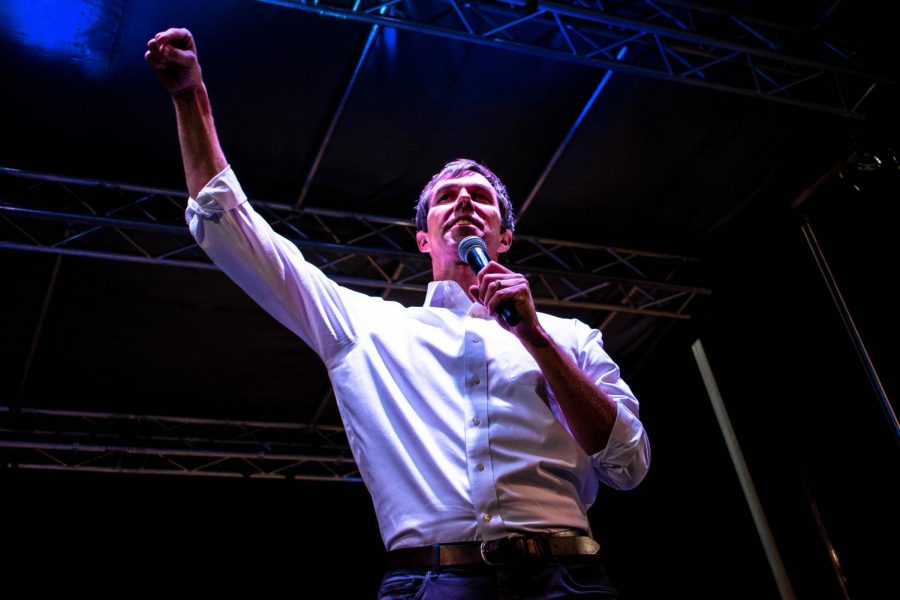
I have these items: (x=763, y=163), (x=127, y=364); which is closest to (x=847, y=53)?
(x=763, y=163)

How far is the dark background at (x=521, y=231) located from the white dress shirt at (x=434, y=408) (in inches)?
114

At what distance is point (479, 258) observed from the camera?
1.55 metres

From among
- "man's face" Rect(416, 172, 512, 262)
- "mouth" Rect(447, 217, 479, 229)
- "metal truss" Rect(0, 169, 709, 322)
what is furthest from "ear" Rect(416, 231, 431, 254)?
"metal truss" Rect(0, 169, 709, 322)

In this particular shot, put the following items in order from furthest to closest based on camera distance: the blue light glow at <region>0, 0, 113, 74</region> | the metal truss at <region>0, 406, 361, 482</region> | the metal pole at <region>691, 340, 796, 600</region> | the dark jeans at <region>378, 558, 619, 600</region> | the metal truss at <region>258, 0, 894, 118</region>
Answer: the metal truss at <region>0, 406, 361, 482</region> < the metal pole at <region>691, 340, 796, 600</region> < the metal truss at <region>258, 0, 894, 118</region> < the blue light glow at <region>0, 0, 113, 74</region> < the dark jeans at <region>378, 558, 619, 600</region>

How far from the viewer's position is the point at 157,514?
6797 mm

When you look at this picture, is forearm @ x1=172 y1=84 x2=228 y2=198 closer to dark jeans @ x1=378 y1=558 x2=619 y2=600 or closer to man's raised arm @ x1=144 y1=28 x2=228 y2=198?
man's raised arm @ x1=144 y1=28 x2=228 y2=198

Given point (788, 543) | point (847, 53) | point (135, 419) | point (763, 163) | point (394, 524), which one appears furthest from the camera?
point (135, 419)

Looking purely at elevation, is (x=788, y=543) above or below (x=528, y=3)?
below

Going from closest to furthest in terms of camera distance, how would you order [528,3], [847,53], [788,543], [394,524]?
[394,524]
[528,3]
[847,53]
[788,543]

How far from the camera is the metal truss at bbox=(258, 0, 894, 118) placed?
382 cm

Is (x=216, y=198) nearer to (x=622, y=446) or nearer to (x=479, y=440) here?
(x=479, y=440)

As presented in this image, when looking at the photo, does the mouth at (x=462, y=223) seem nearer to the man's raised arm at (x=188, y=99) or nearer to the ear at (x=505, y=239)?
the ear at (x=505, y=239)

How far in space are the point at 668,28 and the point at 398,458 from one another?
3.40 meters

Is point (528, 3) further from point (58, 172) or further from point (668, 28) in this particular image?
point (58, 172)
